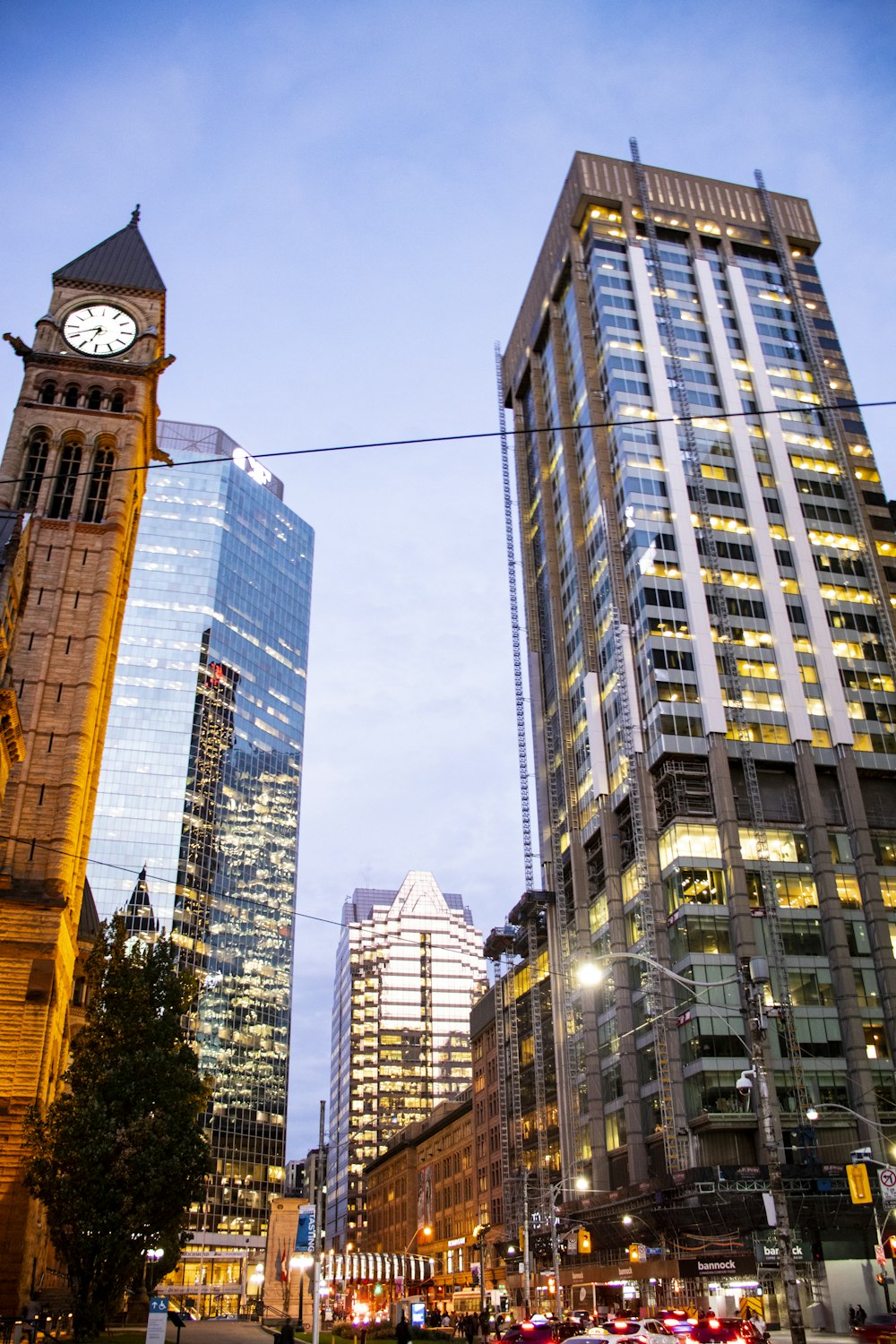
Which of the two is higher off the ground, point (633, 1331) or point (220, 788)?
point (220, 788)

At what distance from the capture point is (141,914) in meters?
135

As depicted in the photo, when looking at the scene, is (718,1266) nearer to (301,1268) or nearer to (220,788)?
(301,1268)

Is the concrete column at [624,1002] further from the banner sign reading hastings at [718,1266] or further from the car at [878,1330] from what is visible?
the car at [878,1330]

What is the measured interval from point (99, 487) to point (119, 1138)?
1754 inches

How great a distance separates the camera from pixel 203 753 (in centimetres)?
14862

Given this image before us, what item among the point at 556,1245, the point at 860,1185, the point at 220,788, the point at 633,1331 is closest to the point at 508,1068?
the point at 556,1245

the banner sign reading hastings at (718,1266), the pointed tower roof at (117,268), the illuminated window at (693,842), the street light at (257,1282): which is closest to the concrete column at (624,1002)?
the illuminated window at (693,842)

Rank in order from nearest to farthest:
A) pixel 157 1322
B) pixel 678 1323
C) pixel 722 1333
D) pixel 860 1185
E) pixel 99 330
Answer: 1. pixel 157 1322
2. pixel 722 1333
3. pixel 678 1323
4. pixel 860 1185
5. pixel 99 330

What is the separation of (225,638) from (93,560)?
312 ft

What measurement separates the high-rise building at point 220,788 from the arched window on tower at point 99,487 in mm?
75111

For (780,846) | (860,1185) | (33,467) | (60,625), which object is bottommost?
(860,1185)

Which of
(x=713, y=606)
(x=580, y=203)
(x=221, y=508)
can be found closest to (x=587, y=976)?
(x=713, y=606)

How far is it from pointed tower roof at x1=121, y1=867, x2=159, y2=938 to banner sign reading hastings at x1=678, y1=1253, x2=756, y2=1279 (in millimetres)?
84556

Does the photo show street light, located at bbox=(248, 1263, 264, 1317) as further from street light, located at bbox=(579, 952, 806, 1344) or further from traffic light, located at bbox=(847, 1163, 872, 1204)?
street light, located at bbox=(579, 952, 806, 1344)
